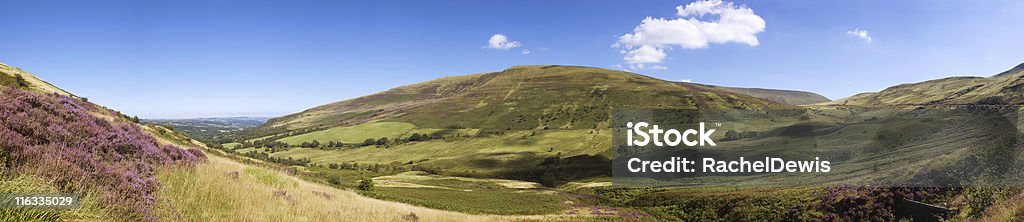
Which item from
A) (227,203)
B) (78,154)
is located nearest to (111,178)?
(78,154)

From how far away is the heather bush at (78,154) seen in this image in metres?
7.05

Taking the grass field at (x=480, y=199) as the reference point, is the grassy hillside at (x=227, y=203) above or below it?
above

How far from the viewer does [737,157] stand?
106250 mm

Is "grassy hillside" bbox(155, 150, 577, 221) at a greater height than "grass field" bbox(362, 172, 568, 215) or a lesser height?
greater

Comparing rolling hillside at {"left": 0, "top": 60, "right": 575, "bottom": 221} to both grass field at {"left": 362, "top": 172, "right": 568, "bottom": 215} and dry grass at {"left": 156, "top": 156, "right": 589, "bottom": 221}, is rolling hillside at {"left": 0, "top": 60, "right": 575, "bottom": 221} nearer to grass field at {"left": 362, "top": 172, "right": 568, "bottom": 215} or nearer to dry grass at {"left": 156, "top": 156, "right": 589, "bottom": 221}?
dry grass at {"left": 156, "top": 156, "right": 589, "bottom": 221}

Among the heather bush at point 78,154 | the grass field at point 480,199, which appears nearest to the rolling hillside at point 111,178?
the heather bush at point 78,154

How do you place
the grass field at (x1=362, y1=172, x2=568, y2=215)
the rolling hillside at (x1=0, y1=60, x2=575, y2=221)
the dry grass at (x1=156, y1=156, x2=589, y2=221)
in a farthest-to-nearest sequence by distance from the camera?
1. the grass field at (x1=362, y1=172, x2=568, y2=215)
2. the dry grass at (x1=156, y1=156, x2=589, y2=221)
3. the rolling hillside at (x1=0, y1=60, x2=575, y2=221)

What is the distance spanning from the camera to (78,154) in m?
8.37

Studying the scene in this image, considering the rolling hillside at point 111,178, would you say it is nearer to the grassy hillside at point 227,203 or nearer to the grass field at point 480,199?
the grassy hillside at point 227,203

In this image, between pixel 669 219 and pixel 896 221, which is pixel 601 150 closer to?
pixel 669 219

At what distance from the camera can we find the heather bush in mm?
7051

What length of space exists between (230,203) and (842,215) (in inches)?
1333

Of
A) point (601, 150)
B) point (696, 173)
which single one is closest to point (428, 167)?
point (601, 150)

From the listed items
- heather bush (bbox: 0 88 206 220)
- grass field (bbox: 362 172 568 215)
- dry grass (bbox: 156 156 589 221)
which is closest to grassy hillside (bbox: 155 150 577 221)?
dry grass (bbox: 156 156 589 221)
